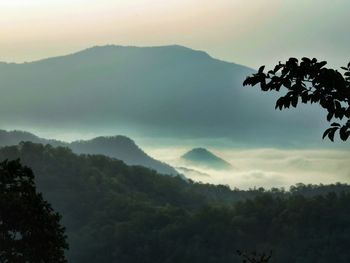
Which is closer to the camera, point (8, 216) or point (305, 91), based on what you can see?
point (305, 91)

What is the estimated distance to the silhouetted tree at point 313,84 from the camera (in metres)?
10.7

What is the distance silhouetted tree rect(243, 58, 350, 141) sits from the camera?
1072 cm

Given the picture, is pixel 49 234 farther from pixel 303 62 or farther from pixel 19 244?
pixel 303 62

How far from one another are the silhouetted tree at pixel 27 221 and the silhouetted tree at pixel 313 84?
3287 cm

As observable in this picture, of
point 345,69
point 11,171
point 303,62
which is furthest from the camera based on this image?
point 11,171

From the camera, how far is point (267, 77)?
1127 cm

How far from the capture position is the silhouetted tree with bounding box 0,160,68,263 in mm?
42781

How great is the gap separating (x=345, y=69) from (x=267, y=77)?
3.87 feet

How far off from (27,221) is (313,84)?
34.3 meters

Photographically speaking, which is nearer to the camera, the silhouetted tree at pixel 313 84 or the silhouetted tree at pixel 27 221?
the silhouetted tree at pixel 313 84

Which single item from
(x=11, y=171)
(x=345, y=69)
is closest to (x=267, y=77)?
(x=345, y=69)

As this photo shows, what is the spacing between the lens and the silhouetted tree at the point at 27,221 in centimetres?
4278

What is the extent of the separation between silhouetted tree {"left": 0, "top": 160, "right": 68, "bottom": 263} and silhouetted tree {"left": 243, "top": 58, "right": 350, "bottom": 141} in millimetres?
32866

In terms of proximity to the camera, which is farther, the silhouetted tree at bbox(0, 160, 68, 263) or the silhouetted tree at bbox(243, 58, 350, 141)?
the silhouetted tree at bbox(0, 160, 68, 263)
